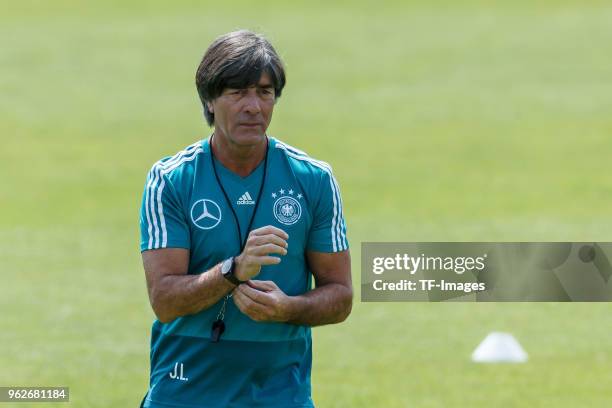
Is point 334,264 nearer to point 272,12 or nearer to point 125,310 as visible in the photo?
point 125,310

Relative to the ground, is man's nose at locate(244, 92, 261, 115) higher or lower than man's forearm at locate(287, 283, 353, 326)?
higher

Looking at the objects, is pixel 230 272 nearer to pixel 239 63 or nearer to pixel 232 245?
pixel 232 245

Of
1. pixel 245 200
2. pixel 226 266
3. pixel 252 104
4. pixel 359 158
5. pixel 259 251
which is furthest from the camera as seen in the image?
pixel 359 158

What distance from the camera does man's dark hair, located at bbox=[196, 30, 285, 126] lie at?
598cm

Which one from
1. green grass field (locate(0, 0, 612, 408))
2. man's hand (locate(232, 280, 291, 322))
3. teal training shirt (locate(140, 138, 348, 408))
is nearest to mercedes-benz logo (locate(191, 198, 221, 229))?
teal training shirt (locate(140, 138, 348, 408))

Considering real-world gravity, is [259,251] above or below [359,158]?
below

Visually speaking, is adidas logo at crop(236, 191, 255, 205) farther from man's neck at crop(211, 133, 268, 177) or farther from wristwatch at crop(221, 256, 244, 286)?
wristwatch at crop(221, 256, 244, 286)

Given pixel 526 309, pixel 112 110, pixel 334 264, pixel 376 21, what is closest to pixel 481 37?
pixel 376 21

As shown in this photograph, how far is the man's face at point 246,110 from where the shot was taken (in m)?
5.99

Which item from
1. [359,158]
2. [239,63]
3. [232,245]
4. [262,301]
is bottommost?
[262,301]

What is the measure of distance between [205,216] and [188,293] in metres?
0.36

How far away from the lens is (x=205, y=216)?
606cm

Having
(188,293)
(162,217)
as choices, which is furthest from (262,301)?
(162,217)

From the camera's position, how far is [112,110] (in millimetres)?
30984
